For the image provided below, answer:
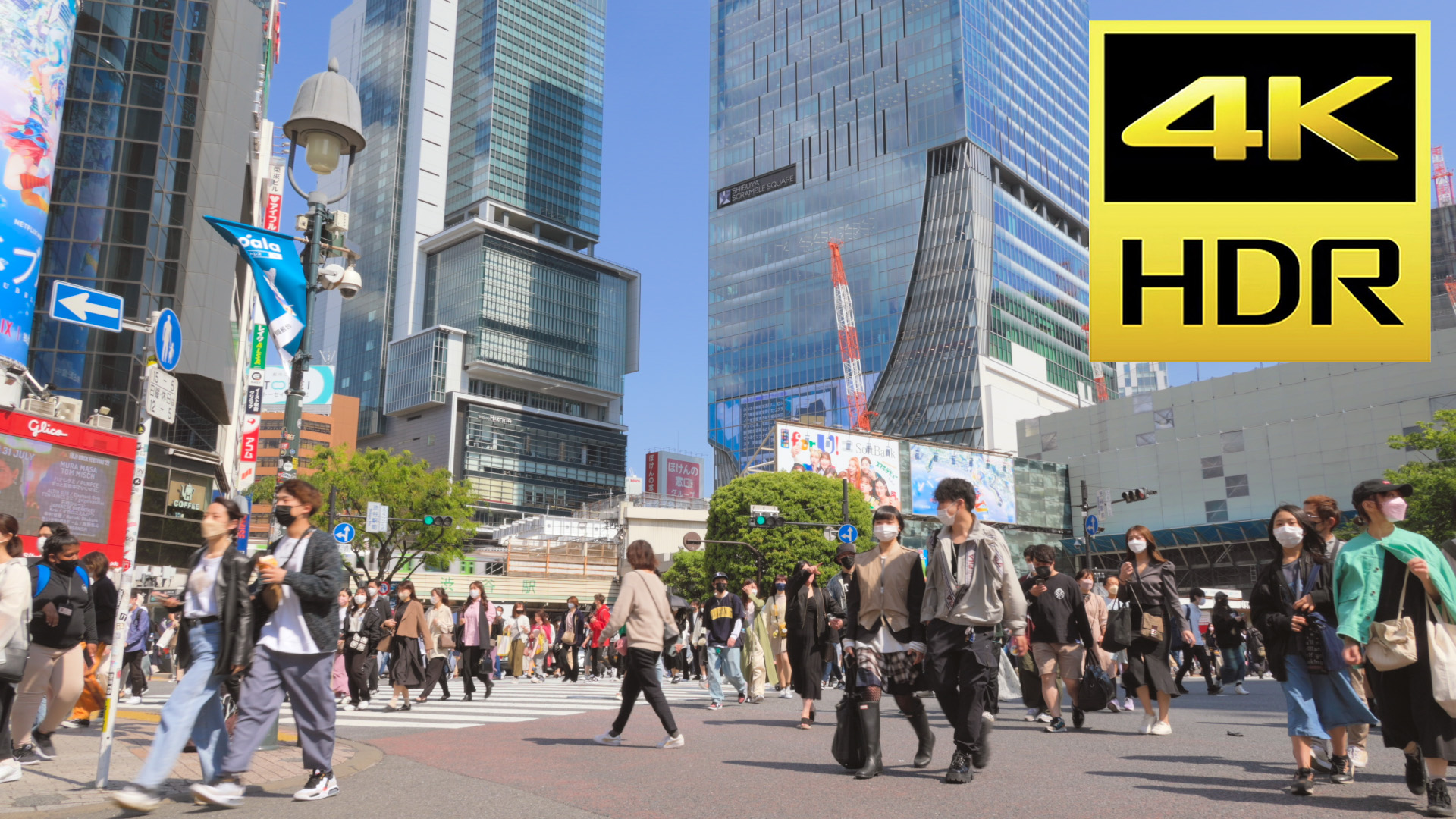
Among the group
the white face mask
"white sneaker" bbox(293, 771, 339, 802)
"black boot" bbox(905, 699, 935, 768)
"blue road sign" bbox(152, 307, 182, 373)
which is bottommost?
"white sneaker" bbox(293, 771, 339, 802)

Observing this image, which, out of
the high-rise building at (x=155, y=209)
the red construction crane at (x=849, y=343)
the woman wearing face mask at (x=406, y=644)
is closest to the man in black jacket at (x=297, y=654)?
the woman wearing face mask at (x=406, y=644)

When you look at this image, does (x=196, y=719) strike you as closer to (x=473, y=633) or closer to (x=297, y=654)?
(x=297, y=654)

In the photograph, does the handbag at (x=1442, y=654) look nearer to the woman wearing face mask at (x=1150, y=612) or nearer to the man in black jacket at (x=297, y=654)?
the woman wearing face mask at (x=1150, y=612)

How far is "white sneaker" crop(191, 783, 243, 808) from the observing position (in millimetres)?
5465

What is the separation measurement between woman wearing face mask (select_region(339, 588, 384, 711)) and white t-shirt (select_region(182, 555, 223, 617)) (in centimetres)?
765

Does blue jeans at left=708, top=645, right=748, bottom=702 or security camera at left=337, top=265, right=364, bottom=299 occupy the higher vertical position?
security camera at left=337, top=265, right=364, bottom=299

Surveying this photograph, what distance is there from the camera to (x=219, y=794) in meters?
5.48

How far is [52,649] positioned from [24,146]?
28089 millimetres

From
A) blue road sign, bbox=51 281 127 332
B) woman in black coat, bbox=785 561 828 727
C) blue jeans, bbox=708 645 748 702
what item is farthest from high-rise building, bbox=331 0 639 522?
woman in black coat, bbox=785 561 828 727

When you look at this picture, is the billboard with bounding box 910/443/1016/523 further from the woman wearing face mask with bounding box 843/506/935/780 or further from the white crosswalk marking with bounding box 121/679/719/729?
the woman wearing face mask with bounding box 843/506/935/780

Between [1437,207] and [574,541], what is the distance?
292ft

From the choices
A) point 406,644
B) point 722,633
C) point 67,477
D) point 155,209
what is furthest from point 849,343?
point 406,644

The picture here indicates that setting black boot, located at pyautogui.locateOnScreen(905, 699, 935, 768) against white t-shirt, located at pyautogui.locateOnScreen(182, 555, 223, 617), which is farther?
black boot, located at pyautogui.locateOnScreen(905, 699, 935, 768)

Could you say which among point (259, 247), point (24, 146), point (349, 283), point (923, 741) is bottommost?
point (923, 741)
